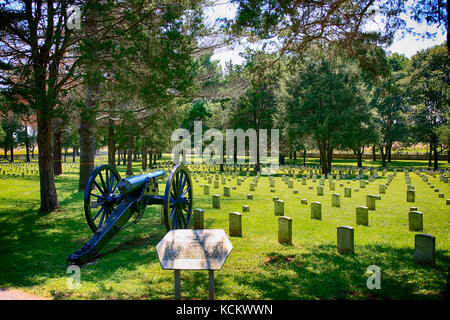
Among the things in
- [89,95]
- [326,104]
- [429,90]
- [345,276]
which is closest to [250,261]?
[345,276]

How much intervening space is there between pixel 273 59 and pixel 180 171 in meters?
4.78

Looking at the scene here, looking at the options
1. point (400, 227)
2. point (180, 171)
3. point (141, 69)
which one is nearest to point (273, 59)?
point (141, 69)

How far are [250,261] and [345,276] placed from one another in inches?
60.0

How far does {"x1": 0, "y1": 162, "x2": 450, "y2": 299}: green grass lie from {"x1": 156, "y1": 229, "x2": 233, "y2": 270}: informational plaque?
85 cm

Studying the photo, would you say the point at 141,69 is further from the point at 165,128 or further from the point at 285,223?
the point at 165,128

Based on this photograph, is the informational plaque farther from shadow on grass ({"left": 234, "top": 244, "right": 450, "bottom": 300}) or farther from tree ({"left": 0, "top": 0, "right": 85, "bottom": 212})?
tree ({"left": 0, "top": 0, "right": 85, "bottom": 212})

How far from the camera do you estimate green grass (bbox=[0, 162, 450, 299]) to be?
168 inches

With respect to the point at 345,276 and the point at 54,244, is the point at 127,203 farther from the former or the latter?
the point at 345,276

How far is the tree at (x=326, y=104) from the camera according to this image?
25156 millimetres

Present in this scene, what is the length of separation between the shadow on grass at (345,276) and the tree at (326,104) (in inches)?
803

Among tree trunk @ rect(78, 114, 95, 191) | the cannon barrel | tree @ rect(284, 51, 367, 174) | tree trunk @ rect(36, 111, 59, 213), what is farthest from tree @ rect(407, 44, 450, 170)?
tree trunk @ rect(36, 111, 59, 213)

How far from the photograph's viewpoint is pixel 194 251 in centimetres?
357

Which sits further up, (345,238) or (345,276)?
(345,238)

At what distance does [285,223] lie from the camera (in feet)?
21.6
